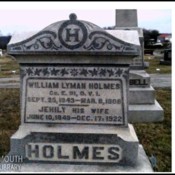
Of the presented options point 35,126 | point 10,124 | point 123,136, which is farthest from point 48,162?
point 10,124

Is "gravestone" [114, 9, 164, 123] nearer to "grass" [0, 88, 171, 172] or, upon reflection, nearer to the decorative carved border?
"grass" [0, 88, 171, 172]

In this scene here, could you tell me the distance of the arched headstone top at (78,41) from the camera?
321 centimetres

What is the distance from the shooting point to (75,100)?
11.1ft

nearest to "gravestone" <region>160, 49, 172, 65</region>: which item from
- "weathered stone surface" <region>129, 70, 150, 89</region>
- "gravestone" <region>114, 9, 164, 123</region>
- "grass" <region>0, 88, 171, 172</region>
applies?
"grass" <region>0, 88, 171, 172</region>

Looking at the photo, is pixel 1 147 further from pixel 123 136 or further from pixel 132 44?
pixel 132 44

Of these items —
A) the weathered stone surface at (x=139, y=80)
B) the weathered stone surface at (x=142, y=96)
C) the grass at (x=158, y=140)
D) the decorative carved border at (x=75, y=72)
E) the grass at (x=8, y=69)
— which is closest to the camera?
the decorative carved border at (x=75, y=72)

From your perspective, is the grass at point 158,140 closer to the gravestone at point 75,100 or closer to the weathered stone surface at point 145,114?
the weathered stone surface at point 145,114

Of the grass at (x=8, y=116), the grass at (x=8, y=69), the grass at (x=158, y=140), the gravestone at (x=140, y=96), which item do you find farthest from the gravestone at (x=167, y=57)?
the gravestone at (x=140, y=96)

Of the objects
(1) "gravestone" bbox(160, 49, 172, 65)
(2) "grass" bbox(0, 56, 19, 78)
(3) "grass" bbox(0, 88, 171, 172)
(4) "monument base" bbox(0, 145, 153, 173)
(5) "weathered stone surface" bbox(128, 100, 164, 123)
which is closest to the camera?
(4) "monument base" bbox(0, 145, 153, 173)

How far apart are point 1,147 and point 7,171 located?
71.7 inches

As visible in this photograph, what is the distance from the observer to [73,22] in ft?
10.6

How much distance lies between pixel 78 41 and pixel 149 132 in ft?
9.92

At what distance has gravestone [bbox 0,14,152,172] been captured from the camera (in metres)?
3.24

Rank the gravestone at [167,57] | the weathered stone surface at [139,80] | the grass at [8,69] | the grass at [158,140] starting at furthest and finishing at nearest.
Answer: the gravestone at [167,57] → the grass at [8,69] → the weathered stone surface at [139,80] → the grass at [158,140]
